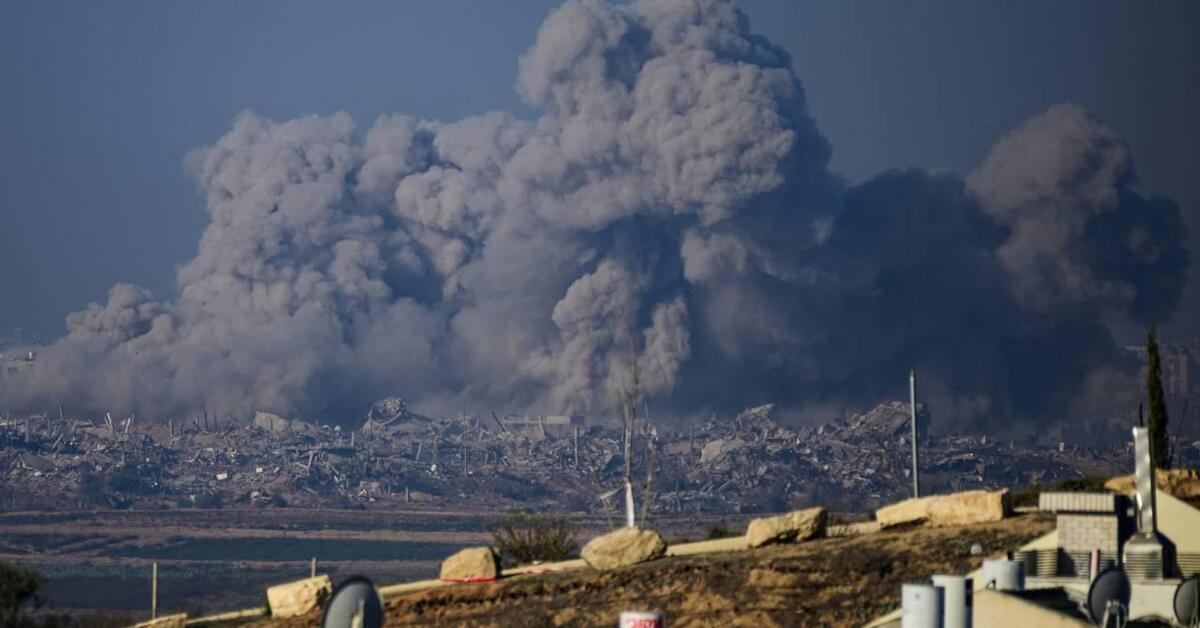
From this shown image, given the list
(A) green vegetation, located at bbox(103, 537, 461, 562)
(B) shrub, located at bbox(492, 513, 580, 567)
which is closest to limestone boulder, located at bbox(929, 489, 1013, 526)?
(B) shrub, located at bbox(492, 513, 580, 567)

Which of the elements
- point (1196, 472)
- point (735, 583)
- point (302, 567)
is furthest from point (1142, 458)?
point (302, 567)

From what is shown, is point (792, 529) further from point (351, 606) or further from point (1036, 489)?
point (351, 606)

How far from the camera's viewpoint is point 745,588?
25.2 metres

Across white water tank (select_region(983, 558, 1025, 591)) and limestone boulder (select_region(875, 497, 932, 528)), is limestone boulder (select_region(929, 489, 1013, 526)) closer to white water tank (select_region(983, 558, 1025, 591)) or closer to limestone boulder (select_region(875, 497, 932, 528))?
limestone boulder (select_region(875, 497, 932, 528))

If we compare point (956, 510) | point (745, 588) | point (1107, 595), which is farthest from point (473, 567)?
point (1107, 595)

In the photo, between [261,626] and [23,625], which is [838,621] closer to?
[261,626]

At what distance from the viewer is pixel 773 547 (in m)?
29.0

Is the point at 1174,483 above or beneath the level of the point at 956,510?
above

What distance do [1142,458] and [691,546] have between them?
44.6ft

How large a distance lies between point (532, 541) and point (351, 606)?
2595 cm

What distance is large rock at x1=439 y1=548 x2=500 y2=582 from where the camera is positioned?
97.2 feet

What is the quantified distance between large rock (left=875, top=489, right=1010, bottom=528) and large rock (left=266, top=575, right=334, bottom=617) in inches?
361

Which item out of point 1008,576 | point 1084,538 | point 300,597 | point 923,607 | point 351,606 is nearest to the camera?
point 351,606

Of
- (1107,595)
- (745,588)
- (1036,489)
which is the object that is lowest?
(745,588)
